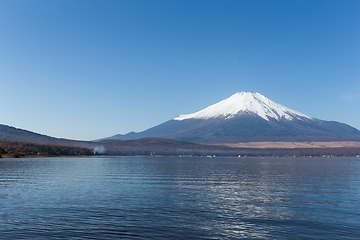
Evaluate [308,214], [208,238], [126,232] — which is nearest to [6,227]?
[126,232]

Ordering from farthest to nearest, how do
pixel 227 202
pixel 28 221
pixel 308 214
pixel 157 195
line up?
pixel 157 195, pixel 227 202, pixel 308 214, pixel 28 221

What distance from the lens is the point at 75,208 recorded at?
3084 cm

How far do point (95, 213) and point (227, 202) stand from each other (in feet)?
52.5

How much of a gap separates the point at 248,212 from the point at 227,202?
240 inches

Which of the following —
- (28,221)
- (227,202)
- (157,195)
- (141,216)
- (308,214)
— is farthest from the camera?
(157,195)

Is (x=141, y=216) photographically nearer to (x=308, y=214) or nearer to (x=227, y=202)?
(x=227, y=202)

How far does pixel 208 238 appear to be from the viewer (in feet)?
69.2

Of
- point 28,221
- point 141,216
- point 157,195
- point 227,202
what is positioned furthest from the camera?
point 157,195

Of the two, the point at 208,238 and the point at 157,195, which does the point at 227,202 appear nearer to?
the point at 157,195

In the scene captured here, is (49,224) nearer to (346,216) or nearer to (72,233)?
(72,233)

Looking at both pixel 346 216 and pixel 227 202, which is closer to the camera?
pixel 346 216

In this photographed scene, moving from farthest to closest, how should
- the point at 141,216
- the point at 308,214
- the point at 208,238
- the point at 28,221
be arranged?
the point at 308,214 < the point at 141,216 < the point at 28,221 < the point at 208,238

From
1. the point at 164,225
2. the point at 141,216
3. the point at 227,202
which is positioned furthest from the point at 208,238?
the point at 227,202

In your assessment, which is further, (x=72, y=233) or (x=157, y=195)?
(x=157, y=195)
